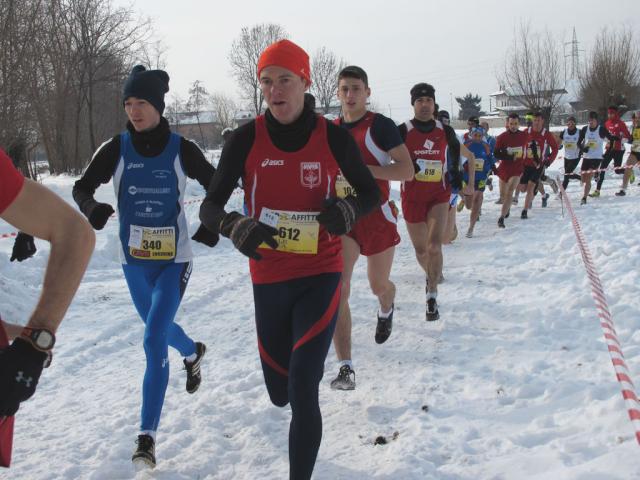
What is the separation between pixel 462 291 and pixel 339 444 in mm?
3590

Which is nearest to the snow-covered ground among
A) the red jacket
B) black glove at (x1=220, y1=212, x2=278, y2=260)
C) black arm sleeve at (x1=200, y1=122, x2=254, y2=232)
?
black glove at (x1=220, y1=212, x2=278, y2=260)

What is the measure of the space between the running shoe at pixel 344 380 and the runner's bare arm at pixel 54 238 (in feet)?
8.66

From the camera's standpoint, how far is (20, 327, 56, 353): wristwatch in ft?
4.83

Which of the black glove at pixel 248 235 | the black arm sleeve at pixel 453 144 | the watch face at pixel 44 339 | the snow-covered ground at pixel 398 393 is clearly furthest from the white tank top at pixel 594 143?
the watch face at pixel 44 339

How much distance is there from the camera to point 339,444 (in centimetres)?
328

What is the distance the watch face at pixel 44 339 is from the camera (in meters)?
1.48

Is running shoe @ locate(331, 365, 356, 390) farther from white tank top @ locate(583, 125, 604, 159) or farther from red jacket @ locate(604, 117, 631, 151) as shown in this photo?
red jacket @ locate(604, 117, 631, 151)

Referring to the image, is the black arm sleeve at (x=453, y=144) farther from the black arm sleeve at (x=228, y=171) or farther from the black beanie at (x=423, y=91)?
the black arm sleeve at (x=228, y=171)

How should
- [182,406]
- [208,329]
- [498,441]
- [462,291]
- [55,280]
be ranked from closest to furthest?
[55,280]
[498,441]
[182,406]
[208,329]
[462,291]

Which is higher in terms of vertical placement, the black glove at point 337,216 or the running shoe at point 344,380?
the black glove at point 337,216

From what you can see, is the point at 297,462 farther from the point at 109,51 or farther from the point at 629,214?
the point at 109,51

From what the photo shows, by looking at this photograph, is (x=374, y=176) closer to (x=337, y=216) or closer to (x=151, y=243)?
(x=337, y=216)

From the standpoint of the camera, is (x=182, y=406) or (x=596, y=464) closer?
(x=596, y=464)

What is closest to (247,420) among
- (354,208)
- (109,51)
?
(354,208)
